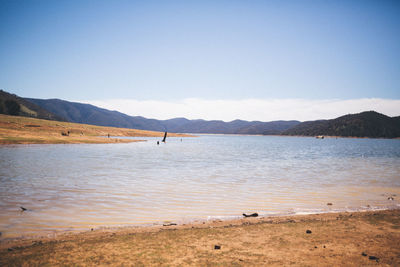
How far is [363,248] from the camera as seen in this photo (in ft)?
18.6

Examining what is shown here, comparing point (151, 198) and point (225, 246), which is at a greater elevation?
point (225, 246)

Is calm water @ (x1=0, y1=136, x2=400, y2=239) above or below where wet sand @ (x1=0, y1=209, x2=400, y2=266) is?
below

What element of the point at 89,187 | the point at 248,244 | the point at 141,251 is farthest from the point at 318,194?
the point at 89,187

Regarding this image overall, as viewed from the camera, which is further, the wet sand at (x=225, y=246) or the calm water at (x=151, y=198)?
the calm water at (x=151, y=198)

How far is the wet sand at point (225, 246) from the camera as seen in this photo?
16.2ft

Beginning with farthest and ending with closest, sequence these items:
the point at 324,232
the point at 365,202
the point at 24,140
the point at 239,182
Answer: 1. the point at 24,140
2. the point at 239,182
3. the point at 365,202
4. the point at 324,232

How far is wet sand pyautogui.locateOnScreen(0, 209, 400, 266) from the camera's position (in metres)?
4.95

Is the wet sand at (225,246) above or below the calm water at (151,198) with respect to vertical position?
above

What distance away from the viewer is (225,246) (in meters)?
5.72

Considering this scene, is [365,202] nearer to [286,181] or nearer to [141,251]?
[286,181]

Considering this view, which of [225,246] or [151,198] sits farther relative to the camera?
[151,198]

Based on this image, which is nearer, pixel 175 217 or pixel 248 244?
pixel 248 244

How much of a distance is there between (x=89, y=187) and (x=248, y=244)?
9.70 m

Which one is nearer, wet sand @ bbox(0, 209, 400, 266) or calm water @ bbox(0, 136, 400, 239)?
wet sand @ bbox(0, 209, 400, 266)
